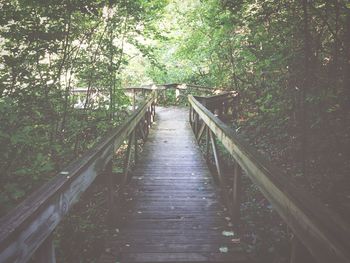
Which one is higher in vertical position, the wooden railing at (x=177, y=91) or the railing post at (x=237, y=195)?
the wooden railing at (x=177, y=91)

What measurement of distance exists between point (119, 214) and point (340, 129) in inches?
183

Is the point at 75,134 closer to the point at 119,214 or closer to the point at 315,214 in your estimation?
the point at 119,214

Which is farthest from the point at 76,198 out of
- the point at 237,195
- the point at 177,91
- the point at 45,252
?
the point at 177,91

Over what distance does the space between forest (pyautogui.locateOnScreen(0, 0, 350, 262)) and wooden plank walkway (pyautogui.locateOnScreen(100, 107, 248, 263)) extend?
59 centimetres

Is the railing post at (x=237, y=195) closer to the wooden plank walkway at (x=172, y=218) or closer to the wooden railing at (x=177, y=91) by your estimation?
the wooden plank walkway at (x=172, y=218)

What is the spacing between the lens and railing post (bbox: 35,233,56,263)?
1.88 meters

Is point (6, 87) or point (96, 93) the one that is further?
point (96, 93)

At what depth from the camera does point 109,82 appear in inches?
283

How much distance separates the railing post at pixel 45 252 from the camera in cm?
188

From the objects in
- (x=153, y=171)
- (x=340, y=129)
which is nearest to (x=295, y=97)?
(x=340, y=129)

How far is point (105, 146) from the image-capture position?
3.51 meters

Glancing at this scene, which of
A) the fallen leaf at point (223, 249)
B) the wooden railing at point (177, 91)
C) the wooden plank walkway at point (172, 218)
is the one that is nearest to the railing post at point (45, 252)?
the wooden plank walkway at point (172, 218)

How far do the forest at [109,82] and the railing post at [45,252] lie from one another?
1.45 m

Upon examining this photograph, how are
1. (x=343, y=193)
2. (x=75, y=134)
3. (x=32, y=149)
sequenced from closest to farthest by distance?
(x=32, y=149) → (x=343, y=193) → (x=75, y=134)
